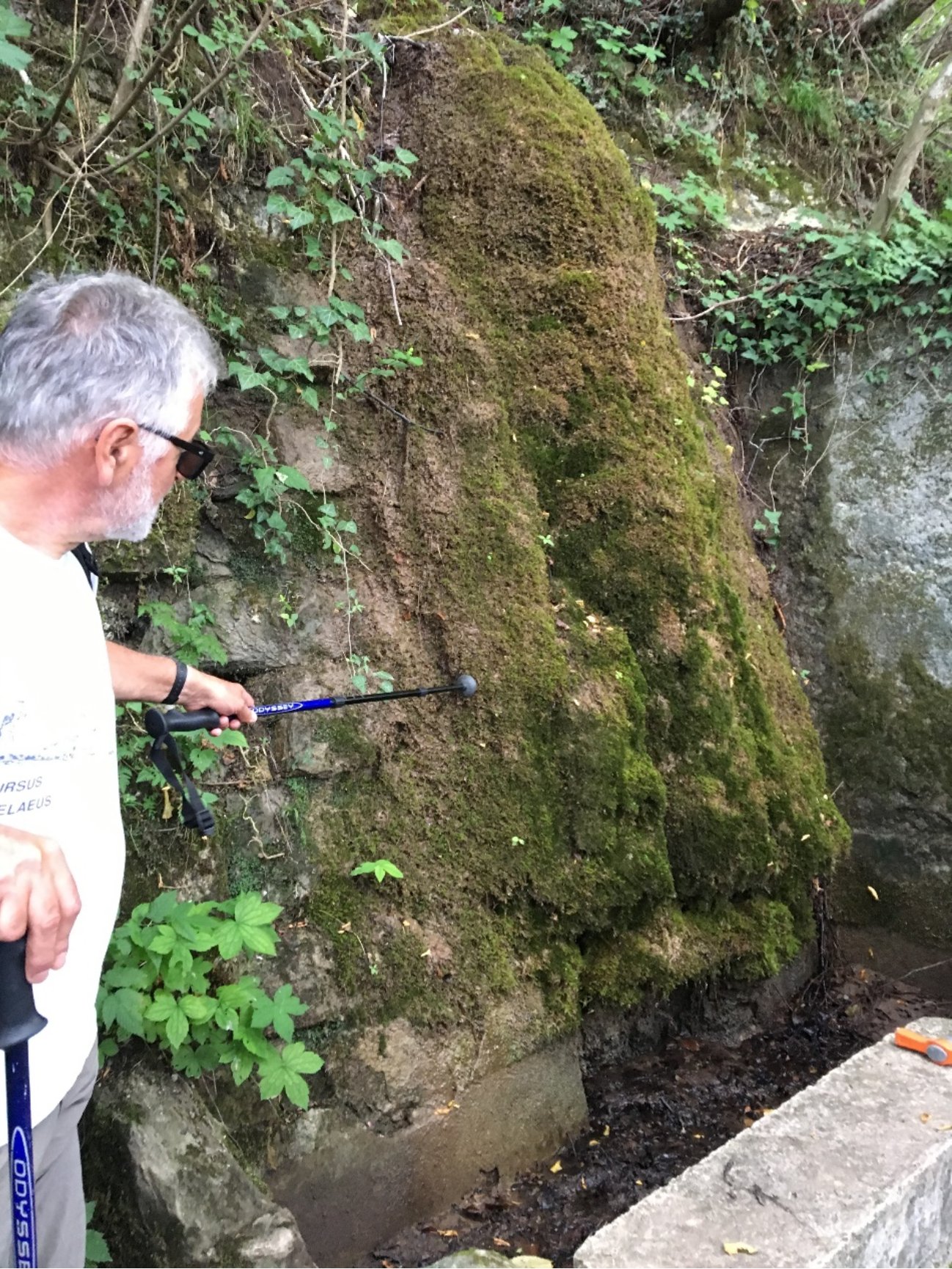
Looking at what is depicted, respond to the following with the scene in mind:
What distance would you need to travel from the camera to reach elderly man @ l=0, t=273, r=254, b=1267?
1.46 m

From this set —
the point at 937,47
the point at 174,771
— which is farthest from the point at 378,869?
the point at 937,47

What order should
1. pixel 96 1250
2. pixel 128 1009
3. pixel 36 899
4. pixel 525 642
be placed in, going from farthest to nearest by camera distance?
1. pixel 525 642
2. pixel 128 1009
3. pixel 96 1250
4. pixel 36 899

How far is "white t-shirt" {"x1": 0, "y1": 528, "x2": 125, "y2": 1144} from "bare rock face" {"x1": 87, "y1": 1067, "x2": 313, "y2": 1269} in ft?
2.64

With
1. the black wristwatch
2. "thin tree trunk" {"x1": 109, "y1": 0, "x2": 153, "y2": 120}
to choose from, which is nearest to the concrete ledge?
the black wristwatch

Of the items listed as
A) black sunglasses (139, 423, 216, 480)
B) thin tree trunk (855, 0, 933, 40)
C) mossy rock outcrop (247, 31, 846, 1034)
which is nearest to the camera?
black sunglasses (139, 423, 216, 480)

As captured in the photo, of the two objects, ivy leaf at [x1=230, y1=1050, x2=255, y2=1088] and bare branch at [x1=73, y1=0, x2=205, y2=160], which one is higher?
bare branch at [x1=73, y1=0, x2=205, y2=160]

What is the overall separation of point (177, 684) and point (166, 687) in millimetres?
27

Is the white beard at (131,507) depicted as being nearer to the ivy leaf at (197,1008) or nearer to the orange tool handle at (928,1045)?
the ivy leaf at (197,1008)

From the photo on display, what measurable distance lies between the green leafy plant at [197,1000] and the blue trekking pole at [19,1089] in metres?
0.90

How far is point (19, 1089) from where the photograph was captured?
1.33 metres

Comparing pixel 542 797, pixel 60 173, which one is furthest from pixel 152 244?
pixel 542 797

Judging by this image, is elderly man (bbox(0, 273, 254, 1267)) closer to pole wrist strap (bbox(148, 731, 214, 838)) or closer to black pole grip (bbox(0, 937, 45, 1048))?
black pole grip (bbox(0, 937, 45, 1048))

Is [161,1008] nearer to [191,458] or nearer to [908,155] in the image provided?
[191,458]

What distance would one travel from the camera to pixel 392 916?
3006 mm
